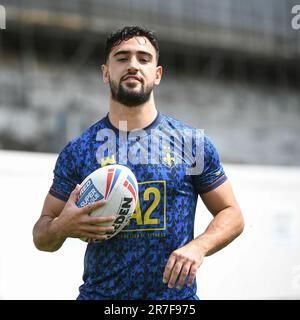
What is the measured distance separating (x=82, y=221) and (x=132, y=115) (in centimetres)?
72

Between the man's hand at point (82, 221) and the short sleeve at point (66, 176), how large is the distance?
37 cm

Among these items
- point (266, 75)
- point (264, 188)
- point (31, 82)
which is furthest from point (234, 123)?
point (264, 188)

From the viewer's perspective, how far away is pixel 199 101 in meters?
17.8

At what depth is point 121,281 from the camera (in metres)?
3.62

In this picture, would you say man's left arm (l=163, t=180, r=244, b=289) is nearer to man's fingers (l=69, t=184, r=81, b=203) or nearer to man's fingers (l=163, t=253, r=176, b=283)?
man's fingers (l=163, t=253, r=176, b=283)

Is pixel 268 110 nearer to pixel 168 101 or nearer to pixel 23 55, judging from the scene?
pixel 168 101

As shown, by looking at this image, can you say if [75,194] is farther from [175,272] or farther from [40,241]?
[175,272]

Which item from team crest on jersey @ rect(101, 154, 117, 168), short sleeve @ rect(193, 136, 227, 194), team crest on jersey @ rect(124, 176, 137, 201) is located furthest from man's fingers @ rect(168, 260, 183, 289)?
team crest on jersey @ rect(101, 154, 117, 168)

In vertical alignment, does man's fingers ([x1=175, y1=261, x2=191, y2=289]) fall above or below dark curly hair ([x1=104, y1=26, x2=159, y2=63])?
below

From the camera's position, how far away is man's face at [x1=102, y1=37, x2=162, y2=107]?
3.66 metres

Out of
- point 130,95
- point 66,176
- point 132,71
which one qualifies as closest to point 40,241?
point 66,176

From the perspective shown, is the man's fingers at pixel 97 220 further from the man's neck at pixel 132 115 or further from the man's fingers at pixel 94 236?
the man's neck at pixel 132 115

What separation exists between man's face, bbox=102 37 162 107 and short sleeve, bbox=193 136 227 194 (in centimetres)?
45
